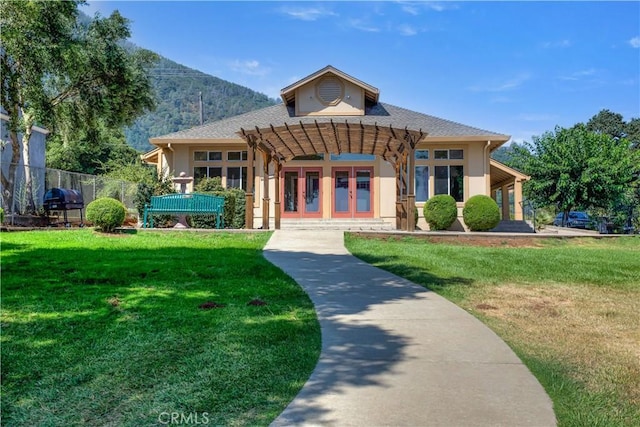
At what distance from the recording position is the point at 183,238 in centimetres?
1159

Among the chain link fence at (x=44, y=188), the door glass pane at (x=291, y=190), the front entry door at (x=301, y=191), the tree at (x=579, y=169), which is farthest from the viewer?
the tree at (x=579, y=169)

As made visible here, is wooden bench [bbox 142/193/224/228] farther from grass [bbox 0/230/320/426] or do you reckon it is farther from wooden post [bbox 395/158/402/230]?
grass [bbox 0/230/320/426]

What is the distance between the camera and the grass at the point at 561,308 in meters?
2.75

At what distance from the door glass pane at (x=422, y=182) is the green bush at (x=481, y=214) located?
2498 millimetres

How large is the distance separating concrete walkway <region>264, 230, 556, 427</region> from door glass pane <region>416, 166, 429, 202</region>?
13932 mm

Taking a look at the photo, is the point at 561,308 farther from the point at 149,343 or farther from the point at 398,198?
the point at 398,198

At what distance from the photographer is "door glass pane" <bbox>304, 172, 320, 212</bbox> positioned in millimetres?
19109

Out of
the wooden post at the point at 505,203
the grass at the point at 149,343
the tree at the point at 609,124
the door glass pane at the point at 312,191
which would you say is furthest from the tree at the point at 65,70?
the tree at the point at 609,124

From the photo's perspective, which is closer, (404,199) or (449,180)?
(404,199)

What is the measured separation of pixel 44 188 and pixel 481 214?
56.9ft

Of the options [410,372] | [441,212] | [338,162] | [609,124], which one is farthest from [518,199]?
[609,124]

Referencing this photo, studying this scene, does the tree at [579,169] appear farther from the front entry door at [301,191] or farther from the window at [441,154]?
the front entry door at [301,191]

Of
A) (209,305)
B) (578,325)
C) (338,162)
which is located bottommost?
(578,325)

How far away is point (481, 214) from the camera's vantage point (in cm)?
1647
